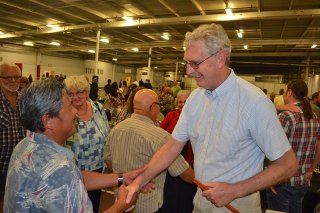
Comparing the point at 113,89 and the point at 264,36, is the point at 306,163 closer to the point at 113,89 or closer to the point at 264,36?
the point at 113,89

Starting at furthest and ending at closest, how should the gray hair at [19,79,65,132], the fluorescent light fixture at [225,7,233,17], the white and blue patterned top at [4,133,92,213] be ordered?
1. the fluorescent light fixture at [225,7,233,17]
2. the gray hair at [19,79,65,132]
3. the white and blue patterned top at [4,133,92,213]

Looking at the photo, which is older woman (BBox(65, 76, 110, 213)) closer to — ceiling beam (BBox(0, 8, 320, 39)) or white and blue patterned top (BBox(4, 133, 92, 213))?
white and blue patterned top (BBox(4, 133, 92, 213))

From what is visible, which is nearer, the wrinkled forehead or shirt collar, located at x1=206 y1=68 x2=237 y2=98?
shirt collar, located at x1=206 y1=68 x2=237 y2=98

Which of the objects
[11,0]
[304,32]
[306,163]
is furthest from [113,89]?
[304,32]

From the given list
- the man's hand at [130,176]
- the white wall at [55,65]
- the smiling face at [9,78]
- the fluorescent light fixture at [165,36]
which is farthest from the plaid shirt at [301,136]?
the white wall at [55,65]

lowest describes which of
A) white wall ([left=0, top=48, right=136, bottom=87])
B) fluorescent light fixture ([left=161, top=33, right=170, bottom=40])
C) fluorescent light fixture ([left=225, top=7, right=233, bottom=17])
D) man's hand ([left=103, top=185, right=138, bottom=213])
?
man's hand ([left=103, top=185, right=138, bottom=213])

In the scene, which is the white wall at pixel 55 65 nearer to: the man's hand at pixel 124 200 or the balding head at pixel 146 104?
the balding head at pixel 146 104

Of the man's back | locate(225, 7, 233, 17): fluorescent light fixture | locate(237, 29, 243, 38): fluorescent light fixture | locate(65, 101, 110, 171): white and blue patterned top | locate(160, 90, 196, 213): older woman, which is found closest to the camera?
the man's back

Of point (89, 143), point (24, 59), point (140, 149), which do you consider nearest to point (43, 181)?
point (140, 149)

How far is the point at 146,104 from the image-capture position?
104 inches

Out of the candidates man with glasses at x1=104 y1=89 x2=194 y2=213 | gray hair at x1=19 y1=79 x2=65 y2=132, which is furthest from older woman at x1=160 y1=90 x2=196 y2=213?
gray hair at x1=19 y1=79 x2=65 y2=132

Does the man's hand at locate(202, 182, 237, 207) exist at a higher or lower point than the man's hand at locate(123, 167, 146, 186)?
higher

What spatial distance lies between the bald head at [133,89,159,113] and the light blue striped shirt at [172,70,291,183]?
935 millimetres

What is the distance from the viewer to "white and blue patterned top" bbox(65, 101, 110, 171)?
2.86 meters
